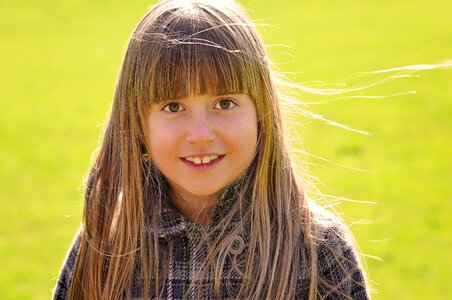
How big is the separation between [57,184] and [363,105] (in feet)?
11.9

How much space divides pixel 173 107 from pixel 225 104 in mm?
143

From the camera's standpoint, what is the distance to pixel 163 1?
2.99m

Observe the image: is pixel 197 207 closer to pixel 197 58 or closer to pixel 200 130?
pixel 200 130

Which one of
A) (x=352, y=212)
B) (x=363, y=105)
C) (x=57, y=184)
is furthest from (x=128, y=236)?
(x=363, y=105)

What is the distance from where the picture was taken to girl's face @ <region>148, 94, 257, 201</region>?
9.07 feet

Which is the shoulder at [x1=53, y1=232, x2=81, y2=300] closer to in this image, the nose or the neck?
the neck

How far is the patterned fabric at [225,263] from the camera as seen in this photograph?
289 centimetres

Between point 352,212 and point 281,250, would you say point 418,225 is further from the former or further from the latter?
point 281,250

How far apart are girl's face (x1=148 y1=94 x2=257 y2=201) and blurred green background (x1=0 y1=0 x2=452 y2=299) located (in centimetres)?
37

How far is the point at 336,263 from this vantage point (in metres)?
2.90

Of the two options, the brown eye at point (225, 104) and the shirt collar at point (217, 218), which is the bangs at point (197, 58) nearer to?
the brown eye at point (225, 104)

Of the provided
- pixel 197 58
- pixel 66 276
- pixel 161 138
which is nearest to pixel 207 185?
pixel 161 138

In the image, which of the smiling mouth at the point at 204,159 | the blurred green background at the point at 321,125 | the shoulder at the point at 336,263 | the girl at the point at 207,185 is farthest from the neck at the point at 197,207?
the blurred green background at the point at 321,125

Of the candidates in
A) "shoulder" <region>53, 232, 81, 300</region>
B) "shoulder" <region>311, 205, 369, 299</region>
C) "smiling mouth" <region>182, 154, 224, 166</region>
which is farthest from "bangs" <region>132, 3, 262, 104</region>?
"shoulder" <region>53, 232, 81, 300</region>
